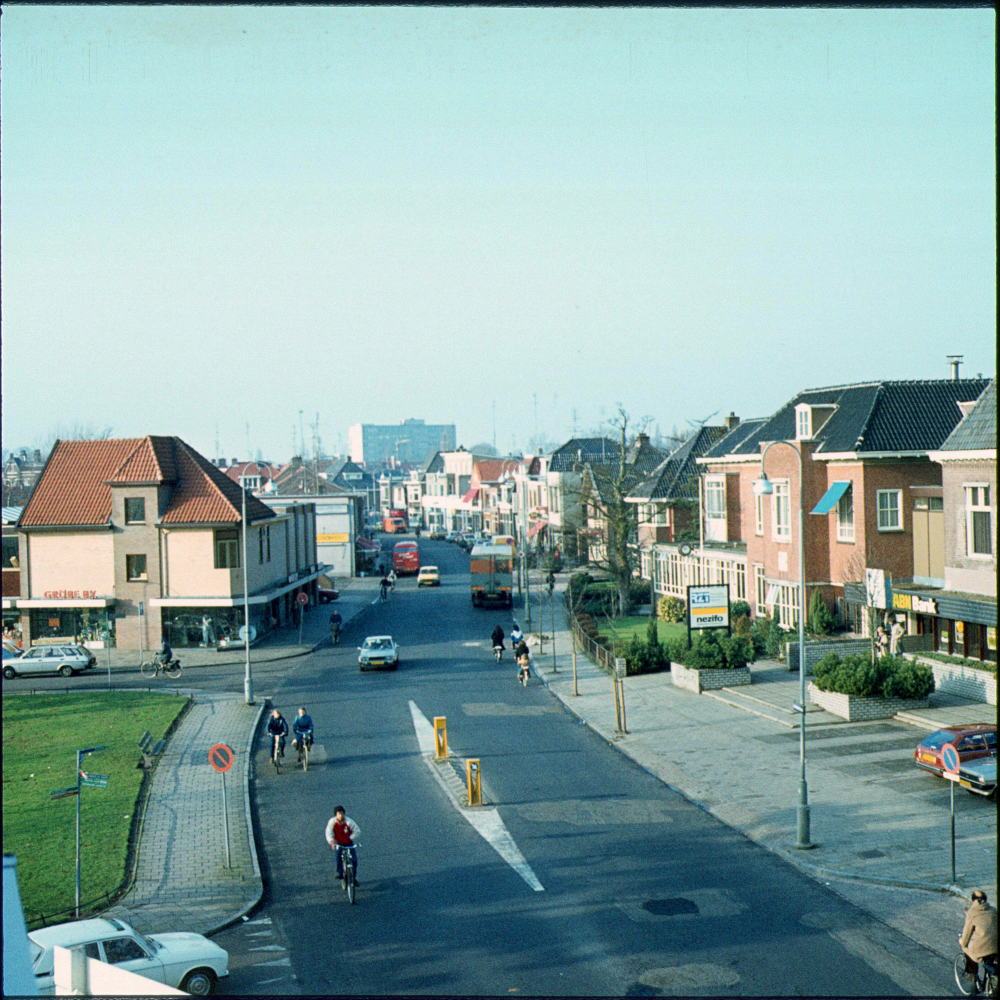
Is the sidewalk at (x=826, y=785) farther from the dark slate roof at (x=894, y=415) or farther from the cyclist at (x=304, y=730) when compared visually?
the dark slate roof at (x=894, y=415)

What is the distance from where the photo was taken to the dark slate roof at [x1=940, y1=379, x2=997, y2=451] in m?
26.1

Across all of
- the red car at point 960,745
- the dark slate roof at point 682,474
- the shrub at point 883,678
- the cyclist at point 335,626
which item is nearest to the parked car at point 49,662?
the cyclist at point 335,626

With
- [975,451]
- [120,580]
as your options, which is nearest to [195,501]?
[120,580]

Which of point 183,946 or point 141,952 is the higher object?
point 141,952

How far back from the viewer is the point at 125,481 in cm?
4425

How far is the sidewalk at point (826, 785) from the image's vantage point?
15.5 meters

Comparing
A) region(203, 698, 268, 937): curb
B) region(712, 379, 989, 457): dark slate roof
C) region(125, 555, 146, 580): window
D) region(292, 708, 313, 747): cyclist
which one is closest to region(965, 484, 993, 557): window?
region(712, 379, 989, 457): dark slate roof

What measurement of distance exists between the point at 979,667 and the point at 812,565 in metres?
8.84

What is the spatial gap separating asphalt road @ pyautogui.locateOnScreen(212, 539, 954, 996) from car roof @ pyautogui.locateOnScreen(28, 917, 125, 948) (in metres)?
1.68

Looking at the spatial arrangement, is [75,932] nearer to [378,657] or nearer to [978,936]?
[978,936]

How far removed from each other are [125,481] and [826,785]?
33.3 metres

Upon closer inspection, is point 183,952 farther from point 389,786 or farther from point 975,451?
point 975,451

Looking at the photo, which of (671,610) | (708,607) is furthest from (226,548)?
(708,607)

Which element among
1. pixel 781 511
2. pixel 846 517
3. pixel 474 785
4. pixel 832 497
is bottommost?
pixel 474 785
